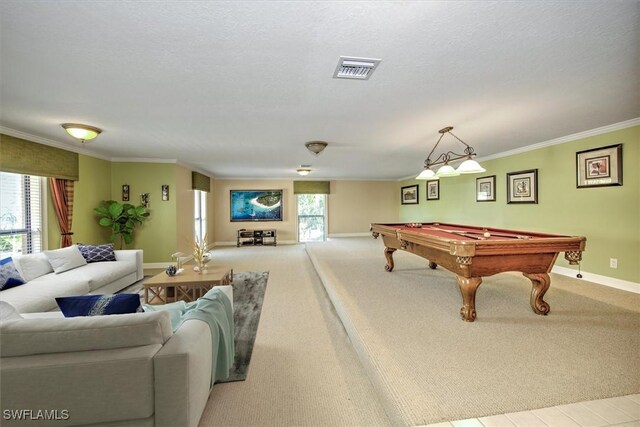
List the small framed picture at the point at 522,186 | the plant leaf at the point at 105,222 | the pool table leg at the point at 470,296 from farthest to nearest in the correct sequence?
1. the plant leaf at the point at 105,222
2. the small framed picture at the point at 522,186
3. the pool table leg at the point at 470,296

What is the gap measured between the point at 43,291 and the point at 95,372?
235 cm

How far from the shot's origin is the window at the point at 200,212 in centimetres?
735

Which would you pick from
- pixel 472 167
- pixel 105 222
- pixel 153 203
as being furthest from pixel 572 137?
pixel 105 222

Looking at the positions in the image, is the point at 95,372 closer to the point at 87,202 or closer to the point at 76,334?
the point at 76,334

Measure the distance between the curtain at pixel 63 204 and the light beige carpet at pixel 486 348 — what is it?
4.36m

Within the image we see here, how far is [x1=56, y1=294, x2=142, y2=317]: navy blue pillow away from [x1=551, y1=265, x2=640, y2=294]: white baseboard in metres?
5.52

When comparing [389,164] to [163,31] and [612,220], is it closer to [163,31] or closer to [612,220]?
[612,220]

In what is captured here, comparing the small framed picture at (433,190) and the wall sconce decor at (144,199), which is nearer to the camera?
the wall sconce decor at (144,199)

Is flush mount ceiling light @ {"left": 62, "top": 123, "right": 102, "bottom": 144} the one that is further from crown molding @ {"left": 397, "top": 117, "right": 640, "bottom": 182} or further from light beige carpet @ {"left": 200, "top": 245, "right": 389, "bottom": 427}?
crown molding @ {"left": 397, "top": 117, "right": 640, "bottom": 182}

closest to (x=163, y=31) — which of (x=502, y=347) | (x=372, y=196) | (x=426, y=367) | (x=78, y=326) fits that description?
(x=78, y=326)

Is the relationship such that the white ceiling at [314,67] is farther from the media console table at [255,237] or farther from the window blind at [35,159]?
the media console table at [255,237]

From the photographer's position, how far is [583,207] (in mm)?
4051

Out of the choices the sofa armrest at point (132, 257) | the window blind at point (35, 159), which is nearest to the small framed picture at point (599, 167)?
the sofa armrest at point (132, 257)

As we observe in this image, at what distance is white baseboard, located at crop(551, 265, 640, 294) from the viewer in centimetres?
353
